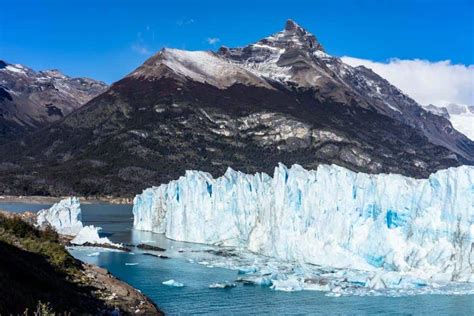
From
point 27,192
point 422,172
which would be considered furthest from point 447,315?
point 422,172

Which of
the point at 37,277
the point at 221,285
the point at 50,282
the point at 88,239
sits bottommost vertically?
the point at 221,285

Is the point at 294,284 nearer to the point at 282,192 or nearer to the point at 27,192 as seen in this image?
the point at 282,192

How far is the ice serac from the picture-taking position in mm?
52156

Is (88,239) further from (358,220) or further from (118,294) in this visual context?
(118,294)

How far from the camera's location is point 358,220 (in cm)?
3700

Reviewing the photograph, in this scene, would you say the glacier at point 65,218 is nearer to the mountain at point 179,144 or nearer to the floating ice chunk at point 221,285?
the floating ice chunk at point 221,285

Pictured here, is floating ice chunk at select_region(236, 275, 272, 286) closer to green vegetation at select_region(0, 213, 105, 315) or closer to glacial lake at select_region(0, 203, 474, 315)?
glacial lake at select_region(0, 203, 474, 315)

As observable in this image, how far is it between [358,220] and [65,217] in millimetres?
27365

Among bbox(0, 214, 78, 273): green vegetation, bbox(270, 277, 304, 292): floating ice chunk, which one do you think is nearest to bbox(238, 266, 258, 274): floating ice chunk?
bbox(270, 277, 304, 292): floating ice chunk

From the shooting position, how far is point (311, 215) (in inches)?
1556

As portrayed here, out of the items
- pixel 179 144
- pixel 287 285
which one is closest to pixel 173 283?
pixel 287 285

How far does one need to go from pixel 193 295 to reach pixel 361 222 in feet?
41.6

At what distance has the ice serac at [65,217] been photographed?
5216 centimetres

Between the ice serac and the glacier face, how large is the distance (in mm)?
12098
